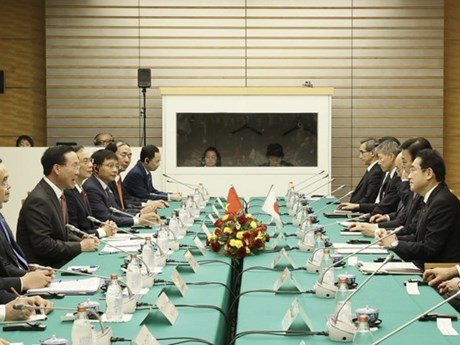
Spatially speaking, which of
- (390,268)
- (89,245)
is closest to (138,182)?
(89,245)

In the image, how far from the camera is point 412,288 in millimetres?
3766

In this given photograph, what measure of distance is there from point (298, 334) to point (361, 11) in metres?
8.56

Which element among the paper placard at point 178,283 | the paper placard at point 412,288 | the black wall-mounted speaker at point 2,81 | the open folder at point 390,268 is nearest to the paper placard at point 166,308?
the paper placard at point 178,283

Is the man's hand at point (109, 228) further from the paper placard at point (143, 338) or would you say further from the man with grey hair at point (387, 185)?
the paper placard at point (143, 338)

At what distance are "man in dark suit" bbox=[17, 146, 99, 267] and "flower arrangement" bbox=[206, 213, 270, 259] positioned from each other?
790 mm

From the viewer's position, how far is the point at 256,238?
4.82 metres

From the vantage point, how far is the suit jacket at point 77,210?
5.94m

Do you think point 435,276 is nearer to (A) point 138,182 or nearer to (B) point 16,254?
(B) point 16,254

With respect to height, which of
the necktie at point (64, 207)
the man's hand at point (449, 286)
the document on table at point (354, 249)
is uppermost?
the necktie at point (64, 207)

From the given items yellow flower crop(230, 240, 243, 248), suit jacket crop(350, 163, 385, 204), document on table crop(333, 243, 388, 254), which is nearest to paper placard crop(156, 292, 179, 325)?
yellow flower crop(230, 240, 243, 248)

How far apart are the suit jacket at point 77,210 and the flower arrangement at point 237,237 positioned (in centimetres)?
137

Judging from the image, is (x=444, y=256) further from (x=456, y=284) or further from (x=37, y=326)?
(x=37, y=326)

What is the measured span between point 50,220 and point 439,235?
7.65 feet

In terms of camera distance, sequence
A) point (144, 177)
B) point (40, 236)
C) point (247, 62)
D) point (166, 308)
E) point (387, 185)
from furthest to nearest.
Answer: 1. point (247, 62)
2. point (144, 177)
3. point (387, 185)
4. point (40, 236)
5. point (166, 308)
